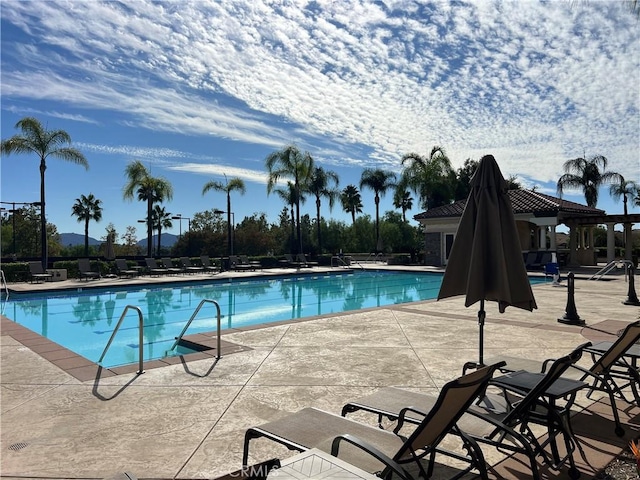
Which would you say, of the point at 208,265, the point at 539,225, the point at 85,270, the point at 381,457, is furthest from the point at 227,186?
the point at 381,457

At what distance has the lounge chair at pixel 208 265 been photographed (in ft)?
79.8

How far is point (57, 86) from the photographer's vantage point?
590 inches

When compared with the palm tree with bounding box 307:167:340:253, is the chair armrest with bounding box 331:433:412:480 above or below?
below

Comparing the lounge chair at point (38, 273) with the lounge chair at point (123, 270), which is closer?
the lounge chair at point (38, 273)

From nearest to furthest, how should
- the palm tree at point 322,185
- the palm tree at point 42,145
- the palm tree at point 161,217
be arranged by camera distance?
the palm tree at point 42,145 < the palm tree at point 322,185 < the palm tree at point 161,217

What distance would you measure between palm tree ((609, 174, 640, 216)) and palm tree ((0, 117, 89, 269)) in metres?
37.6

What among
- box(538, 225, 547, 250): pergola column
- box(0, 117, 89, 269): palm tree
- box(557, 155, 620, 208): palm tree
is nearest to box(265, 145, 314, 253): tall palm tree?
box(0, 117, 89, 269): palm tree

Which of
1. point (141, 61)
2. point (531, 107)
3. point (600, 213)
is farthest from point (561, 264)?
point (141, 61)

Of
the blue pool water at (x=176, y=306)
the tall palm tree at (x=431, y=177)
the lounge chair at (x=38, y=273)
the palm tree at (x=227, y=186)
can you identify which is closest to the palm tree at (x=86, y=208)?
the palm tree at (x=227, y=186)

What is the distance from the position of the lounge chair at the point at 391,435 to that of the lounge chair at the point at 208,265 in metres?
22.2

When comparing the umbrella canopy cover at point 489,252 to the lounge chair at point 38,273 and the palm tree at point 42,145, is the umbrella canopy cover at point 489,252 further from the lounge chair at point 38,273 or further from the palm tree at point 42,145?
the palm tree at point 42,145

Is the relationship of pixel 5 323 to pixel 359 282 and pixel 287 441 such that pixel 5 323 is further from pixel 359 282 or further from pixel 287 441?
pixel 359 282

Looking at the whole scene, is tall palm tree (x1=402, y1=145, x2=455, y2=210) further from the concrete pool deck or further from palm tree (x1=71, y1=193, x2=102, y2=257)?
palm tree (x1=71, y1=193, x2=102, y2=257)

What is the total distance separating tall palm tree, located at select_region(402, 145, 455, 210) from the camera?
34250 millimetres
